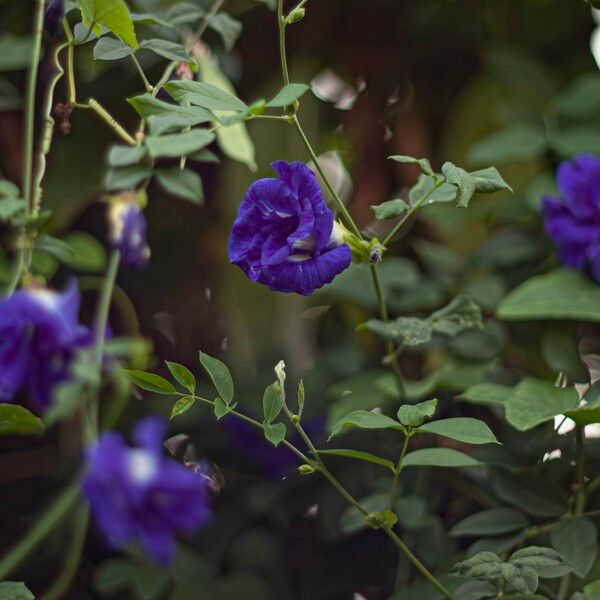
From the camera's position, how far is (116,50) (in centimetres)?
70

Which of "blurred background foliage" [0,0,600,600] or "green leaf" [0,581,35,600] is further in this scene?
"blurred background foliage" [0,0,600,600]

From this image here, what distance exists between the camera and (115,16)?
65 cm

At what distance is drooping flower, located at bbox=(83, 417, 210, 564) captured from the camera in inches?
16.9

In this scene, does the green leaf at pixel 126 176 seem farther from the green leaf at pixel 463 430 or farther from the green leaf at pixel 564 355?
the green leaf at pixel 564 355

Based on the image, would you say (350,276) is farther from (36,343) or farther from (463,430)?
(36,343)

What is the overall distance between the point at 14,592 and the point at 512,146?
0.85 m

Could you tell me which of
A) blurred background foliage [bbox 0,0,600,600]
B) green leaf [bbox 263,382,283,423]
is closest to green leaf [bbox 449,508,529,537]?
blurred background foliage [bbox 0,0,600,600]

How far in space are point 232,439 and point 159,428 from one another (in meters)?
0.66

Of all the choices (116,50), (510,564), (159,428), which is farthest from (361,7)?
(159,428)

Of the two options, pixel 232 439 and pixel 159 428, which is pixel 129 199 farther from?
pixel 232 439

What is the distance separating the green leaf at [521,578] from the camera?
0.64 meters

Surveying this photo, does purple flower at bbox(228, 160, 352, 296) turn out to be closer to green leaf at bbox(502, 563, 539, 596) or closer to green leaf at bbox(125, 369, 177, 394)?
green leaf at bbox(125, 369, 177, 394)

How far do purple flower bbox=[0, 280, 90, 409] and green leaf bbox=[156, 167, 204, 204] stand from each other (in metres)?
0.15

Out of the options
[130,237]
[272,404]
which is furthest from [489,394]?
[130,237]
